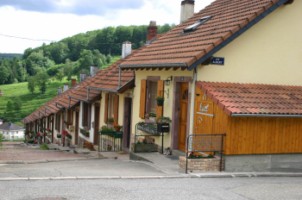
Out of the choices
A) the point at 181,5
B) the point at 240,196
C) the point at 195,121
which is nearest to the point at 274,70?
the point at 195,121

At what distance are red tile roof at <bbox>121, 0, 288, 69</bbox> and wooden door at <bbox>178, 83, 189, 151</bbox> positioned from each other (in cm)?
123

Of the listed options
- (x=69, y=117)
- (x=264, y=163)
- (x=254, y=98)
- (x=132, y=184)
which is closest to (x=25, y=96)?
(x=69, y=117)

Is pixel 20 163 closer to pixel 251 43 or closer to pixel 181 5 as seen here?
pixel 251 43

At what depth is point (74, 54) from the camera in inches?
4648

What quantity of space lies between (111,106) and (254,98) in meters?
9.68

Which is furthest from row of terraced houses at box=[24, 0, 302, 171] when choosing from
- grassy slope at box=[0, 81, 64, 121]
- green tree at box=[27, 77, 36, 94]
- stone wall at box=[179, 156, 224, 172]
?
green tree at box=[27, 77, 36, 94]

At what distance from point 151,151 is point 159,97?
190cm

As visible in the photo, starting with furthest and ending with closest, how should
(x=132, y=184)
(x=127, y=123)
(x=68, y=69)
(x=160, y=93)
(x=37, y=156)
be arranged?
(x=68, y=69)
(x=127, y=123)
(x=37, y=156)
(x=160, y=93)
(x=132, y=184)

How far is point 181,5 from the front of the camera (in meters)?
20.2

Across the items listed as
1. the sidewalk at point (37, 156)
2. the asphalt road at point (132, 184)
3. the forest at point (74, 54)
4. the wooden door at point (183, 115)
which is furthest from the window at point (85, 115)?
the forest at point (74, 54)

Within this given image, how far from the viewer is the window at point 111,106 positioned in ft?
64.1

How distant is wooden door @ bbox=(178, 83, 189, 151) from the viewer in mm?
14134

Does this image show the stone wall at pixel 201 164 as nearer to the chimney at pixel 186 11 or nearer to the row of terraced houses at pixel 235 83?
the row of terraced houses at pixel 235 83

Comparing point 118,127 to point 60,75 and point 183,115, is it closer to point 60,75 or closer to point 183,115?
point 183,115
